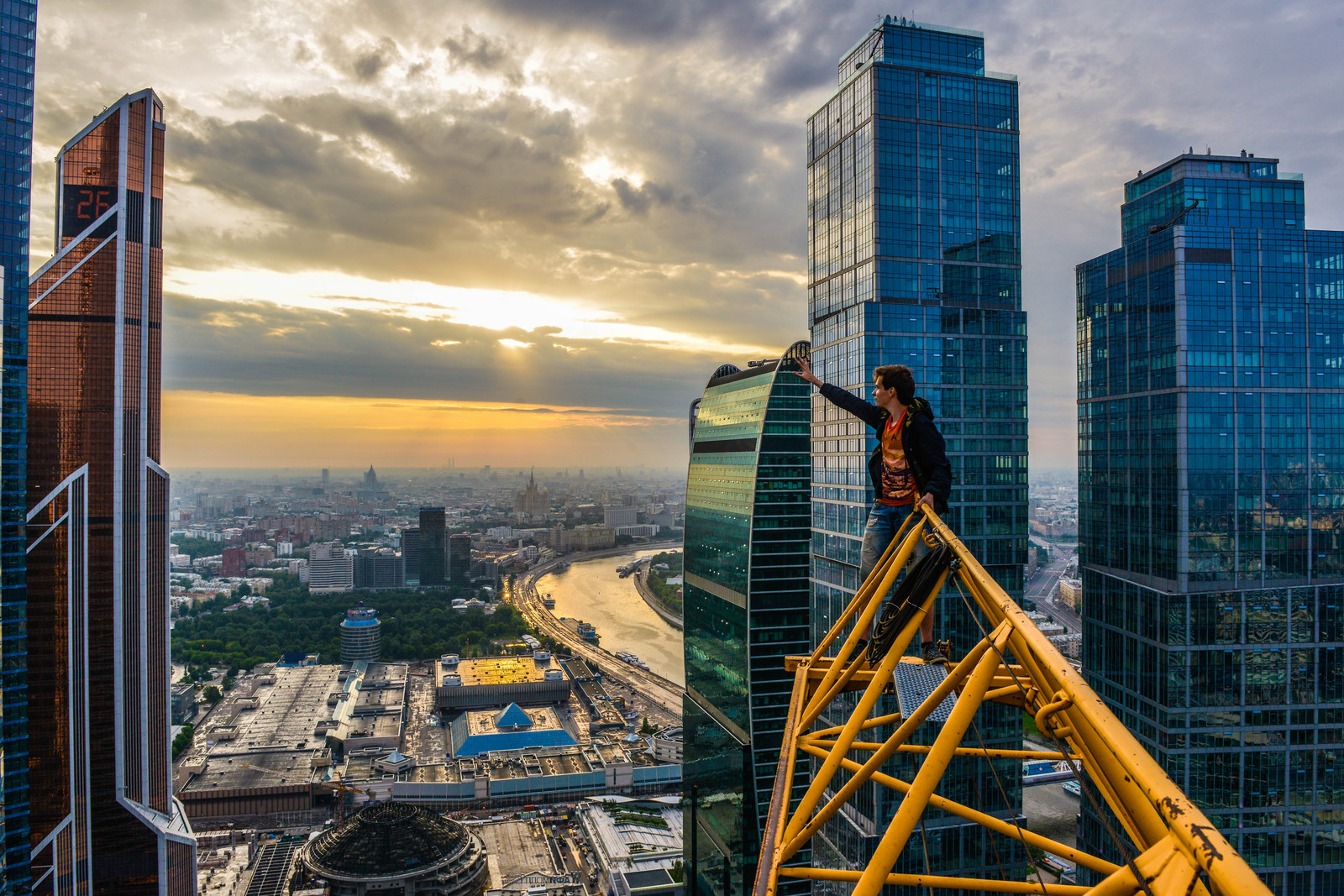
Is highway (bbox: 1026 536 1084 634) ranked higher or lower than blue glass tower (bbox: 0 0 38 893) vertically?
lower

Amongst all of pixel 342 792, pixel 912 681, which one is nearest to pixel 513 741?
pixel 342 792

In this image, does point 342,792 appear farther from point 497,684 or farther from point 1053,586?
point 1053,586

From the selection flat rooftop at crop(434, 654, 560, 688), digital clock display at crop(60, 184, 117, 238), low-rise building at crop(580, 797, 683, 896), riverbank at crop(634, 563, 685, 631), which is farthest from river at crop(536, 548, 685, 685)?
digital clock display at crop(60, 184, 117, 238)

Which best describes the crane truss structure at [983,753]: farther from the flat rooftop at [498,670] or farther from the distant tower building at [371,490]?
the distant tower building at [371,490]

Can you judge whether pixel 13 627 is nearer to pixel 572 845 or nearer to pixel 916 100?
pixel 572 845

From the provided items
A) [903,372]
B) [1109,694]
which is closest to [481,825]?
[1109,694]

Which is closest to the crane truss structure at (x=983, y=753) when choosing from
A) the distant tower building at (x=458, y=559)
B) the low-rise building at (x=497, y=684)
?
the low-rise building at (x=497, y=684)

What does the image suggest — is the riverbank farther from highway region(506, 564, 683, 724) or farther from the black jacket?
the black jacket
